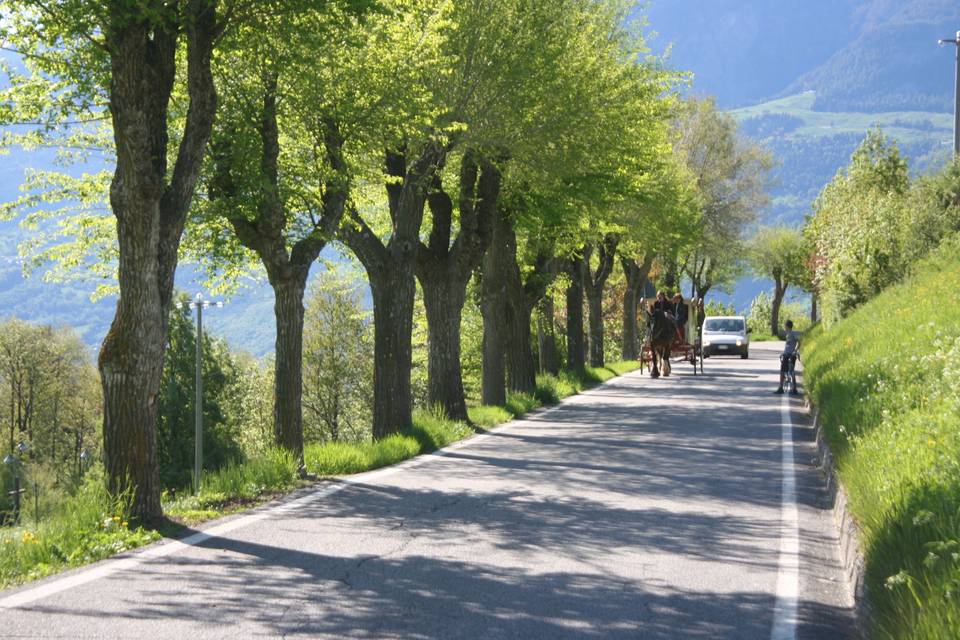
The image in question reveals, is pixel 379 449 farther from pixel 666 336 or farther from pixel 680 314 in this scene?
pixel 680 314

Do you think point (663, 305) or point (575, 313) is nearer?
point (663, 305)

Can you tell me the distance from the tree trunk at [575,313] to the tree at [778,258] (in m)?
63.2

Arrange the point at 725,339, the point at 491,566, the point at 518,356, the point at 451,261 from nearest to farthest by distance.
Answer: the point at 491,566 → the point at 451,261 → the point at 518,356 → the point at 725,339

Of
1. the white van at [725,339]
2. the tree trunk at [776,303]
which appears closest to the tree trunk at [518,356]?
the white van at [725,339]

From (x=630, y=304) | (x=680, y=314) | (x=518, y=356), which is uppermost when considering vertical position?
(x=630, y=304)

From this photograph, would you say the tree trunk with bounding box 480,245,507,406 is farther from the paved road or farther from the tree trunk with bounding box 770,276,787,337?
the tree trunk with bounding box 770,276,787,337

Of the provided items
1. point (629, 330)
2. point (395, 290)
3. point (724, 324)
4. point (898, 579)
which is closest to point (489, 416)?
point (395, 290)

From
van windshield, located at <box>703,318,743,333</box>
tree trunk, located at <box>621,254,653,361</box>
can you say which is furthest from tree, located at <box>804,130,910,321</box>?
tree trunk, located at <box>621,254,653,361</box>

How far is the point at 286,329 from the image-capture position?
596 inches

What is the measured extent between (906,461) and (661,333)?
84.3ft

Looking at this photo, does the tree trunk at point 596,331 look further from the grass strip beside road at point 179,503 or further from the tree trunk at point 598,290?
the grass strip beside road at point 179,503

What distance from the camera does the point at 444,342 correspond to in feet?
72.6

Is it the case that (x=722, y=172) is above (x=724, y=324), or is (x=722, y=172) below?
above

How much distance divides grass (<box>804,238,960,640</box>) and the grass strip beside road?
5.26 meters
